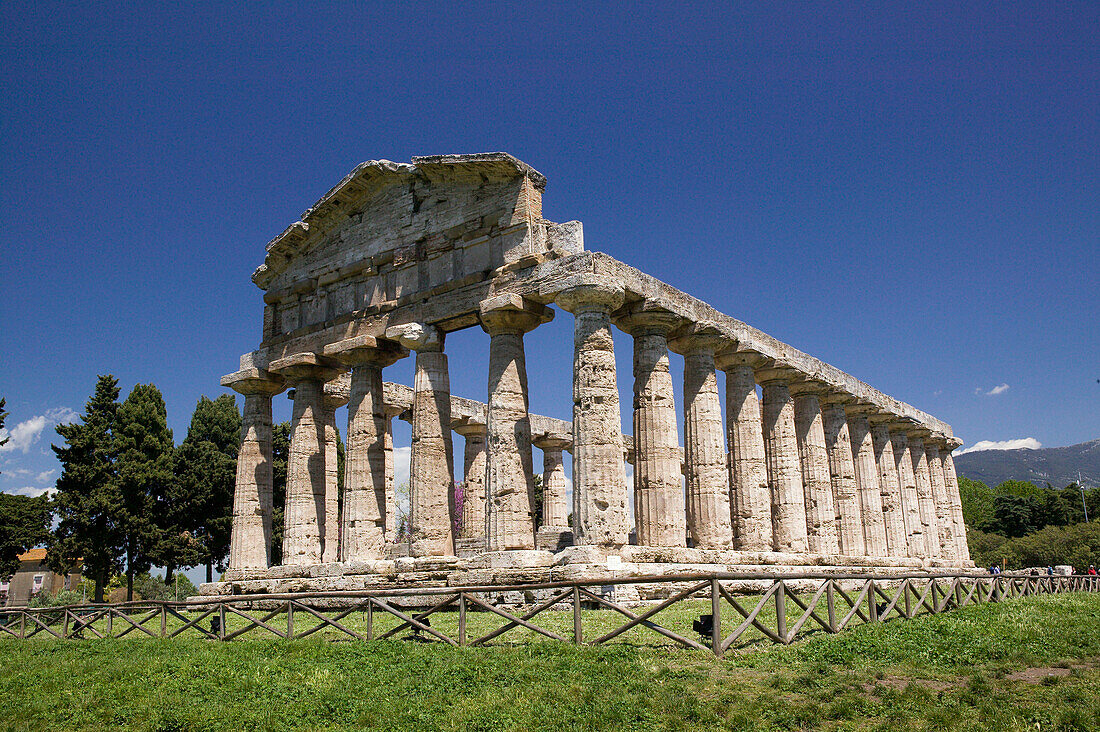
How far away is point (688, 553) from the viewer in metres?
20.6

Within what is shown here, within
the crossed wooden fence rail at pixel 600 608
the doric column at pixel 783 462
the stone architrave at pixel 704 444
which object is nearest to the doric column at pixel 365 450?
the crossed wooden fence rail at pixel 600 608

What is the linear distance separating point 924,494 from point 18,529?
4459 cm

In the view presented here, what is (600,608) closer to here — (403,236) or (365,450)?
(365,450)

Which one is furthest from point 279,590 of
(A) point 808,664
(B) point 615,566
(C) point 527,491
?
(A) point 808,664

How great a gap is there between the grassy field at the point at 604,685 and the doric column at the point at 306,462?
1211 cm

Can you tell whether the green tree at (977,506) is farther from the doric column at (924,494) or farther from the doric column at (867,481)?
the doric column at (867,481)

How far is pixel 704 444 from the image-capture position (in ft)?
76.5

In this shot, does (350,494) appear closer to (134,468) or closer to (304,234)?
(304,234)

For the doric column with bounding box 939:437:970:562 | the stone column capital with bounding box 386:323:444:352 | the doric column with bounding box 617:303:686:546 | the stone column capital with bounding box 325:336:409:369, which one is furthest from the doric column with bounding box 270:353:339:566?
the doric column with bounding box 939:437:970:562

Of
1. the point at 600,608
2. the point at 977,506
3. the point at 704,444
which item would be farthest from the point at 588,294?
the point at 977,506

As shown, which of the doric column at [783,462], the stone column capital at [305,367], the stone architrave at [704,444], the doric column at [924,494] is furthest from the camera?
the doric column at [924,494]

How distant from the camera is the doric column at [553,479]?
3538 centimetres

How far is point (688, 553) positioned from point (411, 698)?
12058mm

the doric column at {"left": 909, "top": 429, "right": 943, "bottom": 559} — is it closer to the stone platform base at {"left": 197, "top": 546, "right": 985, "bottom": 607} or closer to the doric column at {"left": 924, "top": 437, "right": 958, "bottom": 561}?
the doric column at {"left": 924, "top": 437, "right": 958, "bottom": 561}
